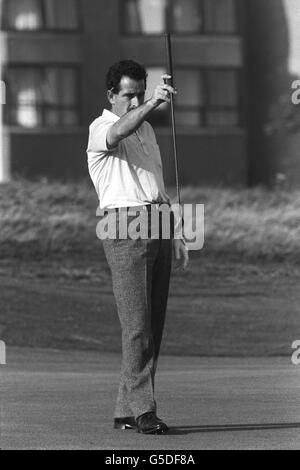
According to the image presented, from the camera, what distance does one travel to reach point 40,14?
43312 mm

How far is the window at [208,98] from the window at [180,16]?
124 cm

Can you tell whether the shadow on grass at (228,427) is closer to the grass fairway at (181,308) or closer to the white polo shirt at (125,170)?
the white polo shirt at (125,170)

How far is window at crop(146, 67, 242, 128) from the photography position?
44781mm

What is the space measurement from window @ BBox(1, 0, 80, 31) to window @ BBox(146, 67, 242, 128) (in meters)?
3.51

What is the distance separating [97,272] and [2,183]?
21.3 ft

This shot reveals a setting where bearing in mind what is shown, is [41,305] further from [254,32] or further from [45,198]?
[254,32]

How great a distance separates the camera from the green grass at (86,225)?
85.0 ft

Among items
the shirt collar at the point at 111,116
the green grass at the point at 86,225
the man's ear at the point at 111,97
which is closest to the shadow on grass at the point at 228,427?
the shirt collar at the point at 111,116
